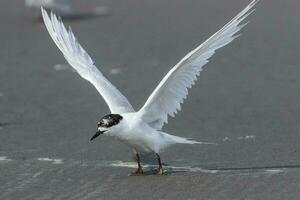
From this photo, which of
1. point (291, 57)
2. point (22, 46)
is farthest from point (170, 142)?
point (22, 46)

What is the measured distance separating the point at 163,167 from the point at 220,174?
688mm

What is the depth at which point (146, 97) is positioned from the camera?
1305 cm

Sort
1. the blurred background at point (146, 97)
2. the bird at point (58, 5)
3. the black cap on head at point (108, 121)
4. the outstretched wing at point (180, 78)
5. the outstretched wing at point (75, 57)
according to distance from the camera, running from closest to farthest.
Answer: the blurred background at point (146, 97)
the black cap on head at point (108, 121)
the outstretched wing at point (180, 78)
the outstretched wing at point (75, 57)
the bird at point (58, 5)

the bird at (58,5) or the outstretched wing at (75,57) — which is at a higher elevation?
the bird at (58,5)

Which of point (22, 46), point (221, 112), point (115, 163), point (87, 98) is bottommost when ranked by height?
point (115, 163)

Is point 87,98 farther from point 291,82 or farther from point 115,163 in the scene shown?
point 115,163

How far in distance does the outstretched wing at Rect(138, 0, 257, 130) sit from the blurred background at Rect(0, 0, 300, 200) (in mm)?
520

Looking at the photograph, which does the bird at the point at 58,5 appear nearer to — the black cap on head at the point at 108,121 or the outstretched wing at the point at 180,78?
the outstretched wing at the point at 180,78

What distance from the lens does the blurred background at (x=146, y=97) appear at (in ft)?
26.5

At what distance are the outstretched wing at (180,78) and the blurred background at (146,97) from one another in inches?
20.5

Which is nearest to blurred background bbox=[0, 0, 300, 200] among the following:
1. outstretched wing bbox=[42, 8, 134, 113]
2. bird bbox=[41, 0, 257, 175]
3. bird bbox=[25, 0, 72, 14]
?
bird bbox=[25, 0, 72, 14]

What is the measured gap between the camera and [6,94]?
536 inches

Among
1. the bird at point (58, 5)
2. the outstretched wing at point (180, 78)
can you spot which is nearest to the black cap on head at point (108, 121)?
the outstretched wing at point (180, 78)

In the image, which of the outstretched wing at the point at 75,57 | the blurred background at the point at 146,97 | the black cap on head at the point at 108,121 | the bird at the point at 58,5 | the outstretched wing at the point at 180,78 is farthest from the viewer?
the bird at the point at 58,5
